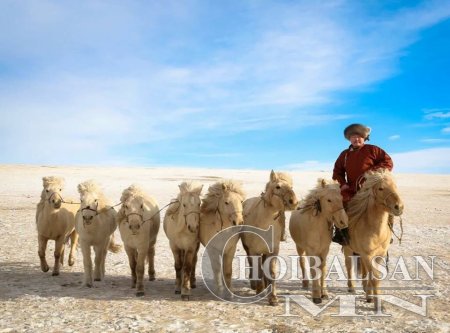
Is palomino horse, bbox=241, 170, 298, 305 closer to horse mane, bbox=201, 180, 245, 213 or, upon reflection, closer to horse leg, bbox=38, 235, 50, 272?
horse mane, bbox=201, 180, 245, 213

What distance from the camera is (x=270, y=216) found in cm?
696

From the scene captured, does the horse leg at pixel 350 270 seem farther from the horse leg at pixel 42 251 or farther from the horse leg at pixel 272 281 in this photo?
the horse leg at pixel 42 251

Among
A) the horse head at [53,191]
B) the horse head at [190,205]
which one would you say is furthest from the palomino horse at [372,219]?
the horse head at [53,191]

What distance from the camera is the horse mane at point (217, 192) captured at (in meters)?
6.90

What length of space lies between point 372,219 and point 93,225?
212 inches

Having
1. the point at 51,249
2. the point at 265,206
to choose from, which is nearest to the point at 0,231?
the point at 51,249

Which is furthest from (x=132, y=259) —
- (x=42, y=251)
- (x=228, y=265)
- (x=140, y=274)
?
(x=42, y=251)

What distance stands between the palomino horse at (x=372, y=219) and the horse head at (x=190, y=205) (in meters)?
2.73

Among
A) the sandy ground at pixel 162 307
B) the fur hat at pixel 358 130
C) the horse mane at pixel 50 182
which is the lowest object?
the sandy ground at pixel 162 307

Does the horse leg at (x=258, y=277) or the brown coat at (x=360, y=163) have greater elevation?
the brown coat at (x=360, y=163)

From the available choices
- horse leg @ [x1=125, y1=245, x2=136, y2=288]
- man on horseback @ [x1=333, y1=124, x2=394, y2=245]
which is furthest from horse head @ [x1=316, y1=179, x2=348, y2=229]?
horse leg @ [x1=125, y1=245, x2=136, y2=288]

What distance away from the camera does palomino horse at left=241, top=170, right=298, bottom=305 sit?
671 cm

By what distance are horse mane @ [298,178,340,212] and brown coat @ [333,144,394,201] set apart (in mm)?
770

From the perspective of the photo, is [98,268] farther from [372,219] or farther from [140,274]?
[372,219]
